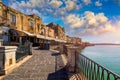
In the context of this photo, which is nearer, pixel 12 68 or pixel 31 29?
pixel 12 68

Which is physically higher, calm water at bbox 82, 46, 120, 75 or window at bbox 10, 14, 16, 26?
window at bbox 10, 14, 16, 26

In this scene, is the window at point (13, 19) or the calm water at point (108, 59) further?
the calm water at point (108, 59)

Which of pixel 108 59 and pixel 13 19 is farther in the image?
pixel 108 59

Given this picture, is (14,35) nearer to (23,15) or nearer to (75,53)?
(23,15)

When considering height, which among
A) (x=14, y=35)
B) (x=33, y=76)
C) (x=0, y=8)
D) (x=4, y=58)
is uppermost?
(x=0, y=8)

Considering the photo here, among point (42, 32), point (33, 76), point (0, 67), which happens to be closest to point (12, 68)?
point (0, 67)

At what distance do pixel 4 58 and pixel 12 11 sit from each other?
1900cm

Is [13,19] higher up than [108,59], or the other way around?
[13,19]

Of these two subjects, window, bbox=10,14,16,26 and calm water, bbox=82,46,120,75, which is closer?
window, bbox=10,14,16,26

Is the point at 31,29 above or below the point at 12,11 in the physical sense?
below

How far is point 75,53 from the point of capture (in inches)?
367

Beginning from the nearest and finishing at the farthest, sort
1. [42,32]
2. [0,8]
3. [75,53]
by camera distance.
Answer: [75,53], [0,8], [42,32]

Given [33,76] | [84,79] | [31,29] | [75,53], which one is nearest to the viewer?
[84,79]

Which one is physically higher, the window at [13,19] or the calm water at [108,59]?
the window at [13,19]
